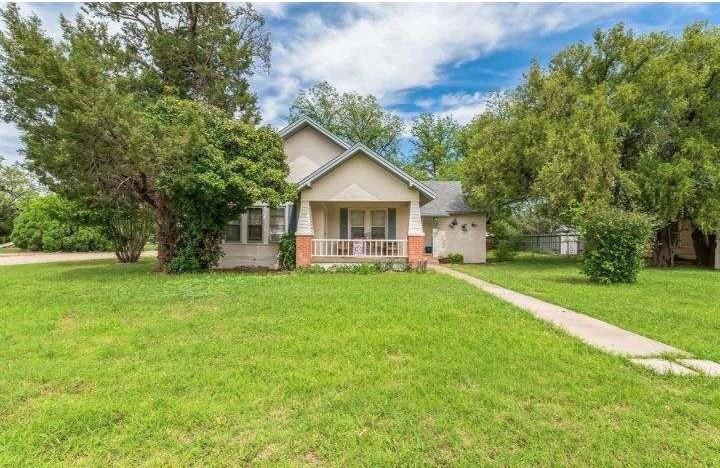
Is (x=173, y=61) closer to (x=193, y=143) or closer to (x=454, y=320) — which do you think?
(x=193, y=143)

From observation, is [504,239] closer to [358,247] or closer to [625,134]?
[625,134]

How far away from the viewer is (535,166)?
18938 millimetres

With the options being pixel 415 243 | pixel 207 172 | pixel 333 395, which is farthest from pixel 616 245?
pixel 207 172

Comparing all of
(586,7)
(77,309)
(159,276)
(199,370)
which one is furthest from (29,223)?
(586,7)

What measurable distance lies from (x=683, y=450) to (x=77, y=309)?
9.46 meters

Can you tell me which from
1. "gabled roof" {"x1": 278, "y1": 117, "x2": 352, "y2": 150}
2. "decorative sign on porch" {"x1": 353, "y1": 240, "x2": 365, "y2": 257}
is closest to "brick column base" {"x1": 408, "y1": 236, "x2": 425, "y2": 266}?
"decorative sign on porch" {"x1": 353, "y1": 240, "x2": 365, "y2": 257}

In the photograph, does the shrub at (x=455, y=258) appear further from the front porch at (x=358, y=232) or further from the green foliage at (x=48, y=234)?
the green foliage at (x=48, y=234)

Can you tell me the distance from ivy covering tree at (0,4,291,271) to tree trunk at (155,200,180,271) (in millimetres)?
38

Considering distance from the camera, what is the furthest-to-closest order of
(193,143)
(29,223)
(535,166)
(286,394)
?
(29,223) < (535,166) < (193,143) < (286,394)

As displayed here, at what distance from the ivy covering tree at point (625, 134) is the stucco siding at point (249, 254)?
11.2m

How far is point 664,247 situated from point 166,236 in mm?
23496

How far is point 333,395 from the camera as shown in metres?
3.87

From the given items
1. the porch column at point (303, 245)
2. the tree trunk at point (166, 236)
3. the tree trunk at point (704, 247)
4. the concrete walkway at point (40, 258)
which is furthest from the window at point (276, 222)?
the tree trunk at point (704, 247)

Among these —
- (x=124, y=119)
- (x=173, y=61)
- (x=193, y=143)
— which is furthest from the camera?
(x=173, y=61)
